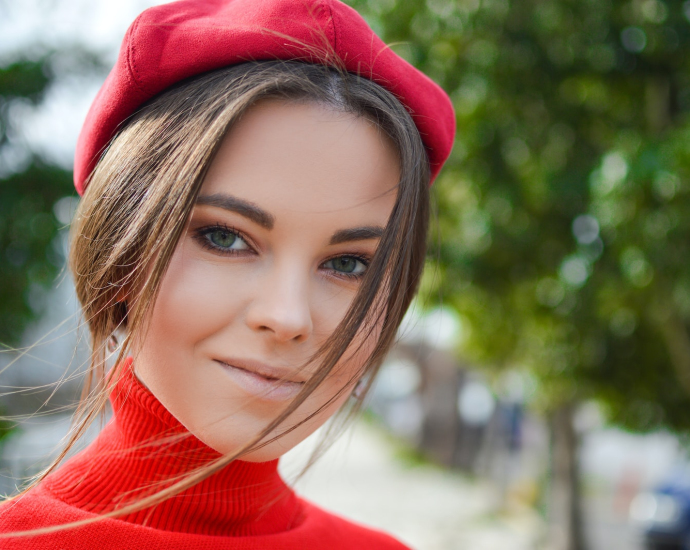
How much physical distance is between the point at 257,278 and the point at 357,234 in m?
0.19

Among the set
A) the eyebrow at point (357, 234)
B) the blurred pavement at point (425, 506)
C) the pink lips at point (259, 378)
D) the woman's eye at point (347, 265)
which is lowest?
the blurred pavement at point (425, 506)

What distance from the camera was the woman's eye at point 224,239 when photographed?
1.08m

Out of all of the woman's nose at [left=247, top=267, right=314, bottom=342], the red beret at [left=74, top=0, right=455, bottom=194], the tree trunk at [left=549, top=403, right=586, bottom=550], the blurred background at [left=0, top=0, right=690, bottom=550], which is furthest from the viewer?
the tree trunk at [left=549, top=403, right=586, bottom=550]

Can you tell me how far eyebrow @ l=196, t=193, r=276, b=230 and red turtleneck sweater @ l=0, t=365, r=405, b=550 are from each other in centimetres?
38

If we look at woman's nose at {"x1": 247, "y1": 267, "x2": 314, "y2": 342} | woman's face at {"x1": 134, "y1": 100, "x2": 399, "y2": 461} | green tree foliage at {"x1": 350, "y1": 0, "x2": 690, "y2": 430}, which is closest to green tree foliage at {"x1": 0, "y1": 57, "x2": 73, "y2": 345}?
green tree foliage at {"x1": 350, "y1": 0, "x2": 690, "y2": 430}

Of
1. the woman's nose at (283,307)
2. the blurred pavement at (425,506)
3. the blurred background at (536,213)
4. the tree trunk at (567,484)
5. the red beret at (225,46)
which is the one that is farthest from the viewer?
the blurred pavement at (425,506)

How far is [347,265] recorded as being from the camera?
46.0 inches

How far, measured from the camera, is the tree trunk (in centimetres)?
683

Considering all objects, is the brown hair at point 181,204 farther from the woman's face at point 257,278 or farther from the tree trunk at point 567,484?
the tree trunk at point 567,484

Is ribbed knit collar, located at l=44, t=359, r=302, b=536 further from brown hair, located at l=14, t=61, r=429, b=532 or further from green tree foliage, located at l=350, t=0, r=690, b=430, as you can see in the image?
green tree foliage, located at l=350, t=0, r=690, b=430

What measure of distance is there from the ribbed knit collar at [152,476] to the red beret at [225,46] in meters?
0.50

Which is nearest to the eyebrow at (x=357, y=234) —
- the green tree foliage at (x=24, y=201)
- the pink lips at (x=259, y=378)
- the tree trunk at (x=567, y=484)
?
the pink lips at (x=259, y=378)

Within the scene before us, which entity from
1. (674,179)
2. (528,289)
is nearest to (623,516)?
(528,289)

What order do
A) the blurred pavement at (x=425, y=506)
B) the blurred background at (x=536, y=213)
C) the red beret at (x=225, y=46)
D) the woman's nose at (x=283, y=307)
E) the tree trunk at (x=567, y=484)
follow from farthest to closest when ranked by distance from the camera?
the blurred pavement at (x=425, y=506) < the tree trunk at (x=567, y=484) < the blurred background at (x=536, y=213) < the red beret at (x=225, y=46) < the woman's nose at (x=283, y=307)
